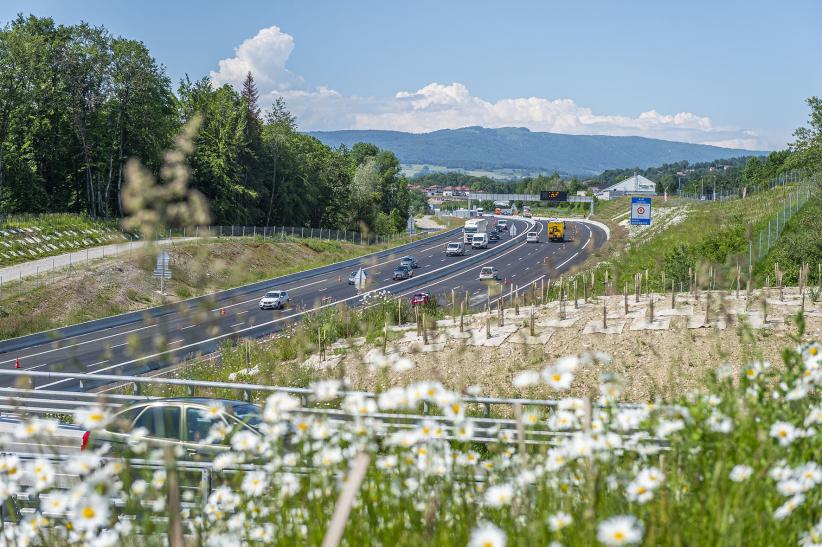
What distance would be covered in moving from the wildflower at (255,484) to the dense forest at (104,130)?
60.3 m

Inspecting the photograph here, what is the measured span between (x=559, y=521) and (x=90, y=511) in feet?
5.39

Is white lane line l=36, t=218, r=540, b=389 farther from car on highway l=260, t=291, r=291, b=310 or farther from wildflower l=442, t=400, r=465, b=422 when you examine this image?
car on highway l=260, t=291, r=291, b=310

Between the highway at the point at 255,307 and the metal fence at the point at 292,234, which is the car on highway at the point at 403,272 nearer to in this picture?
the highway at the point at 255,307

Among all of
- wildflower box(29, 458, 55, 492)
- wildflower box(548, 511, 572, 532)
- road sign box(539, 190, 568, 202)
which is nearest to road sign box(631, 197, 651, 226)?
wildflower box(548, 511, 572, 532)

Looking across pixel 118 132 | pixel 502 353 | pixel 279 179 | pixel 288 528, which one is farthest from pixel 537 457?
pixel 279 179

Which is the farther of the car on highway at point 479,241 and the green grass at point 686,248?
the car on highway at point 479,241

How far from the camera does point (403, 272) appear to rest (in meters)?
66.0

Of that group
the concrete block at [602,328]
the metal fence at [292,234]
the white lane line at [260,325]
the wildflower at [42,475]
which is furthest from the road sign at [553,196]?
the wildflower at [42,475]

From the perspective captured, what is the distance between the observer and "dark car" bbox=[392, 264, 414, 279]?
65375mm

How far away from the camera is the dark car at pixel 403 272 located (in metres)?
65.4

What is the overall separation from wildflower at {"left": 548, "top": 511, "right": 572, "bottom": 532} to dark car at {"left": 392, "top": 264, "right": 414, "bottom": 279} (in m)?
62.3

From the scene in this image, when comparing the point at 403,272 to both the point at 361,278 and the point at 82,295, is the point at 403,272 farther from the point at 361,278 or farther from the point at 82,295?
the point at 361,278

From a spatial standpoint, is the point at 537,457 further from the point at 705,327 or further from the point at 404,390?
the point at 705,327

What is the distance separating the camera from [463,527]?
11.0ft
